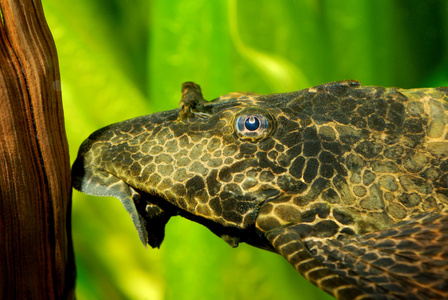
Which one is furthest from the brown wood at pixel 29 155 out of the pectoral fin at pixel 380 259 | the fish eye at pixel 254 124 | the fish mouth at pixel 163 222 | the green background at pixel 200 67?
the green background at pixel 200 67

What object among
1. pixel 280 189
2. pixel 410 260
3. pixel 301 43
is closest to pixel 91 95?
pixel 301 43

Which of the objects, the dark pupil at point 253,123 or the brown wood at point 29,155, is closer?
the brown wood at point 29,155

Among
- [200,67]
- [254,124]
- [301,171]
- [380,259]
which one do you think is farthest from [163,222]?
[200,67]

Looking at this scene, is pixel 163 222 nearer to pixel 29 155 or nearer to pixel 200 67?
pixel 29 155

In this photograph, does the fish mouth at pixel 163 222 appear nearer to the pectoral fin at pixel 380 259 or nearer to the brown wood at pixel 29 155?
the pectoral fin at pixel 380 259

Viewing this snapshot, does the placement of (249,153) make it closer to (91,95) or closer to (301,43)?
(301,43)

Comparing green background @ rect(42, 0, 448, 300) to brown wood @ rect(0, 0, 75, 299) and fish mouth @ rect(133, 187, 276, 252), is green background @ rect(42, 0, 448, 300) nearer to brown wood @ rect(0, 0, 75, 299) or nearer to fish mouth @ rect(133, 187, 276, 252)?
fish mouth @ rect(133, 187, 276, 252)

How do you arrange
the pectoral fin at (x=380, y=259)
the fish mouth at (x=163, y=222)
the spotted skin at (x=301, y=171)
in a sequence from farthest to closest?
1. the fish mouth at (x=163, y=222)
2. the spotted skin at (x=301, y=171)
3. the pectoral fin at (x=380, y=259)
